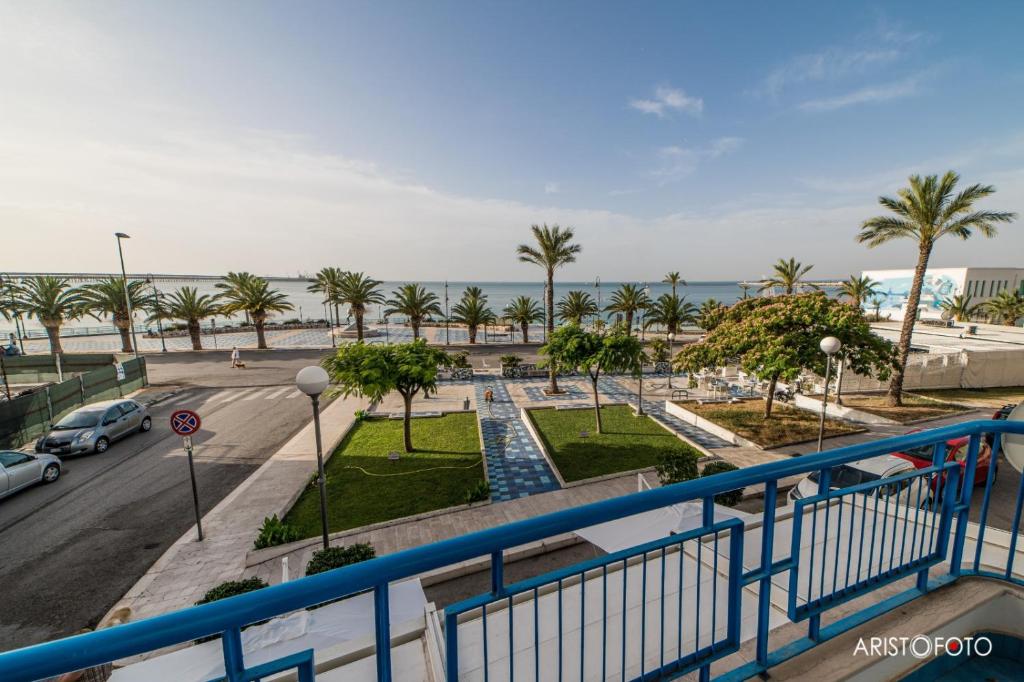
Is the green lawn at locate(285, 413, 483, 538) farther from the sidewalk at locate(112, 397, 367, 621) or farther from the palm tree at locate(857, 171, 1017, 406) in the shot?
the palm tree at locate(857, 171, 1017, 406)

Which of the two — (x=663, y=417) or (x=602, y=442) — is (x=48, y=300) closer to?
(x=602, y=442)

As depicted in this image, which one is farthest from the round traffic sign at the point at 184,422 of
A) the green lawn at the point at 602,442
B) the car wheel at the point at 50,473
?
the green lawn at the point at 602,442

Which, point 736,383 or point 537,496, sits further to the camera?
point 736,383

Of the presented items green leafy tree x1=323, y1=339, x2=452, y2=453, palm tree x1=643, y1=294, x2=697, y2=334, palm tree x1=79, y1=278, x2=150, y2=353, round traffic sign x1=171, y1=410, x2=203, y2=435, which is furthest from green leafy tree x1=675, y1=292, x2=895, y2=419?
palm tree x1=79, y1=278, x2=150, y2=353

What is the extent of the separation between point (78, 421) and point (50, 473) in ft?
10.1

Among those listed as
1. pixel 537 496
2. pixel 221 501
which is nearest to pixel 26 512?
pixel 221 501

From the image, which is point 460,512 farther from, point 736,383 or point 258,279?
point 258,279

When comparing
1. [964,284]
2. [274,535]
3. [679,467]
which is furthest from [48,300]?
[964,284]

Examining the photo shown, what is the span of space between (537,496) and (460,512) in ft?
7.23

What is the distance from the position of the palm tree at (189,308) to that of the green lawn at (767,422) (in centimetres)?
3817

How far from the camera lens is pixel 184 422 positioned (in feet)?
32.2

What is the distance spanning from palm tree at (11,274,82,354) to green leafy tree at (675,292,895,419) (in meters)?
42.3

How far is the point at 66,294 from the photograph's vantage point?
3155cm

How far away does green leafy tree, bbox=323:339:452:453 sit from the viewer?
1303 centimetres
